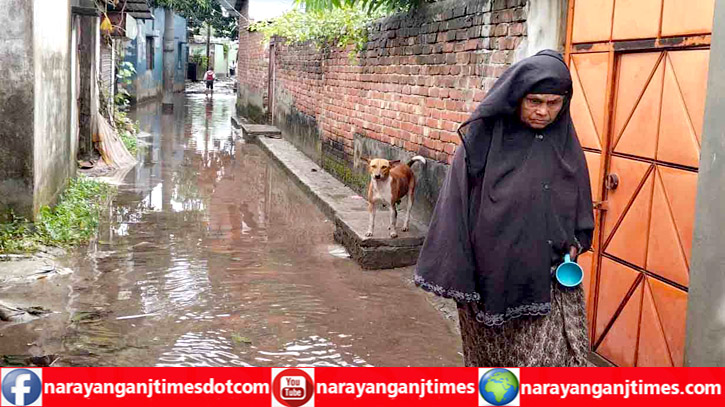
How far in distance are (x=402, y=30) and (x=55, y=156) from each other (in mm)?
4189

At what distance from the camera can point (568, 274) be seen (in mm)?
3496

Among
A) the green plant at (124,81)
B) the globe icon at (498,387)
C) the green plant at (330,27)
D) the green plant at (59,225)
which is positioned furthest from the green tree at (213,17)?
the globe icon at (498,387)

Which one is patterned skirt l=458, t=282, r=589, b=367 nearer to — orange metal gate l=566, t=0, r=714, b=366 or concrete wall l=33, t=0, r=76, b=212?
orange metal gate l=566, t=0, r=714, b=366

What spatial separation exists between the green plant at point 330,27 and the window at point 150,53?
18789 millimetres

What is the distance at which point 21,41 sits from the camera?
25.4ft

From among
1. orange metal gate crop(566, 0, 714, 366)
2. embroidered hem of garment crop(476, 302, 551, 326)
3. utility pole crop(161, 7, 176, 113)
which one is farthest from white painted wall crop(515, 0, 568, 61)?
utility pole crop(161, 7, 176, 113)

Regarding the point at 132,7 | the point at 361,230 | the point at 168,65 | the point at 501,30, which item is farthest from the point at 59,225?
the point at 168,65

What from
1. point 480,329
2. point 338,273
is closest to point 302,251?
point 338,273

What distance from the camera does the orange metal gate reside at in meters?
4.39

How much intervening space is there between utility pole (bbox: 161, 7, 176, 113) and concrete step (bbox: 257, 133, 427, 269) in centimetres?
1869

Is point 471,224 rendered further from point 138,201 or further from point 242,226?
point 138,201

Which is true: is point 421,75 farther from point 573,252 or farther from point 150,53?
point 150,53

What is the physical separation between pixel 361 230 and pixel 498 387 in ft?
16.8

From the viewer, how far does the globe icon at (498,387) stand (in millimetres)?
3318
